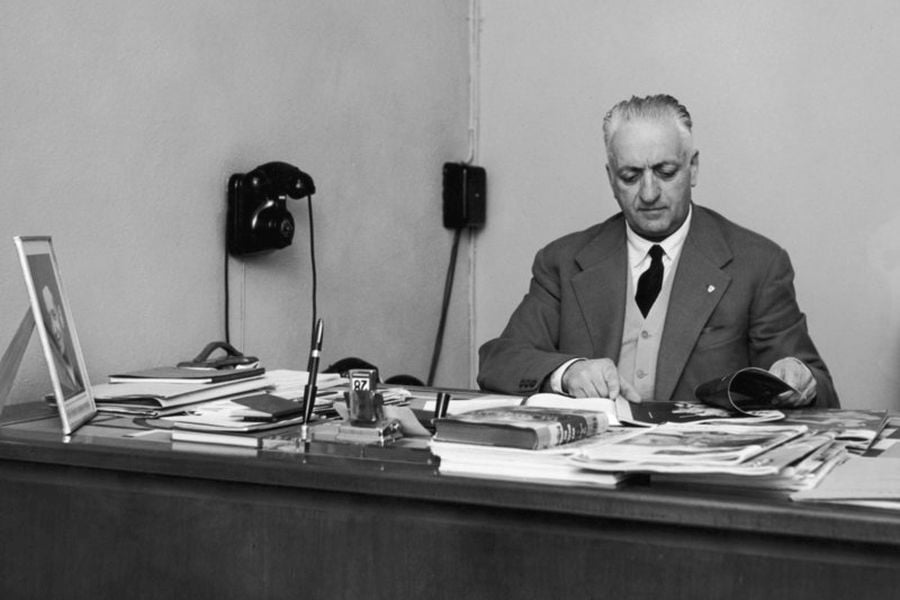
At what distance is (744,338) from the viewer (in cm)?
237

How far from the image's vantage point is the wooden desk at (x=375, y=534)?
1089 mm

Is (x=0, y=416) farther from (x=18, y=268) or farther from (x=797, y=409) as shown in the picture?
(x=797, y=409)

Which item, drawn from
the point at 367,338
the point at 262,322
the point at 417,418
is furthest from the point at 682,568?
the point at 367,338

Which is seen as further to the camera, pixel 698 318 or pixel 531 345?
pixel 531 345

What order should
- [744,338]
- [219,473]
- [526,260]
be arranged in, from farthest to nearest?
[526,260], [744,338], [219,473]

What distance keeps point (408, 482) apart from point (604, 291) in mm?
1308

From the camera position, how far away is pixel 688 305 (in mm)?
2348

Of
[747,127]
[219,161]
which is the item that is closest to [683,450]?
[219,161]

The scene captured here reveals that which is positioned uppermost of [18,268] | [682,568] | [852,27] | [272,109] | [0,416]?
[852,27]

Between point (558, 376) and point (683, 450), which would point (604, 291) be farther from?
point (683, 450)

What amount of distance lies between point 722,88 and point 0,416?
2.16m

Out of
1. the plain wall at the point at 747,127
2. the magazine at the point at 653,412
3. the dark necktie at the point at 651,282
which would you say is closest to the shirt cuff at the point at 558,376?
the magazine at the point at 653,412

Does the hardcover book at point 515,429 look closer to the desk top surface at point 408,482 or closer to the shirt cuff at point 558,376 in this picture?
the desk top surface at point 408,482

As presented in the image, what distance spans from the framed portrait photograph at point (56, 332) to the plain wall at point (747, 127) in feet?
6.28
